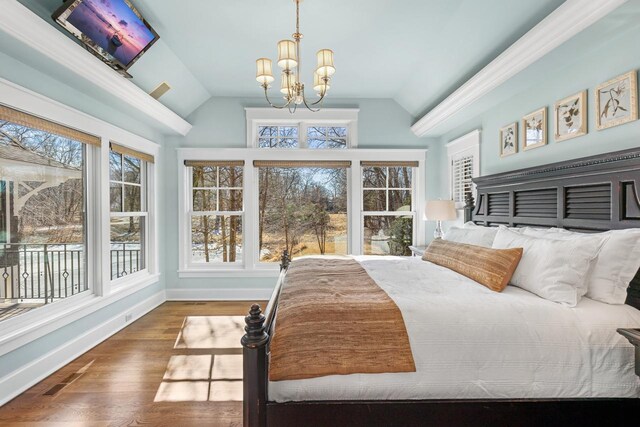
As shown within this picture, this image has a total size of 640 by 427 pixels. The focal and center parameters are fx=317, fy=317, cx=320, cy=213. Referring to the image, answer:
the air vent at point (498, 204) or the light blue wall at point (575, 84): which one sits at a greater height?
the light blue wall at point (575, 84)

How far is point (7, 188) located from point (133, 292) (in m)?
1.80

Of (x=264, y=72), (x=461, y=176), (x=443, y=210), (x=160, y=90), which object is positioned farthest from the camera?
(x=461, y=176)

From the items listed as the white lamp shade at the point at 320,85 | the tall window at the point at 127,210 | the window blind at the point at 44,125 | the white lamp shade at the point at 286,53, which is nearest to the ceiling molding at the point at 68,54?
the window blind at the point at 44,125

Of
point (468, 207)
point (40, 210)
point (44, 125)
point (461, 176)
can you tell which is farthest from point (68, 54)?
point (461, 176)

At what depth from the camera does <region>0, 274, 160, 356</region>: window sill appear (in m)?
2.17

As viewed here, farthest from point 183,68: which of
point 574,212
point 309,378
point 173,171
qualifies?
point 574,212

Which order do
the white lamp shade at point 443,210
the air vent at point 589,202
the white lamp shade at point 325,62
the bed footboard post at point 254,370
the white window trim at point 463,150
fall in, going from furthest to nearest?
the white lamp shade at point 443,210
the white window trim at point 463,150
the white lamp shade at point 325,62
the air vent at point 589,202
the bed footboard post at point 254,370

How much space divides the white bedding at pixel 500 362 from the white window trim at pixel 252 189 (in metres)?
3.14

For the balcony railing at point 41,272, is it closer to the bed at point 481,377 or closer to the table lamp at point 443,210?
the bed at point 481,377

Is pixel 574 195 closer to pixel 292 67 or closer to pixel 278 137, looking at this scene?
pixel 292 67

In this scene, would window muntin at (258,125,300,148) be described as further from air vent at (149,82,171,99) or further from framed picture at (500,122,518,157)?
framed picture at (500,122,518,157)

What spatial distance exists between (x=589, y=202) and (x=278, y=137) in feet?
11.9

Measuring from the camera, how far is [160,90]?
352 centimetres

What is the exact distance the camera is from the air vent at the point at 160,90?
347 cm
